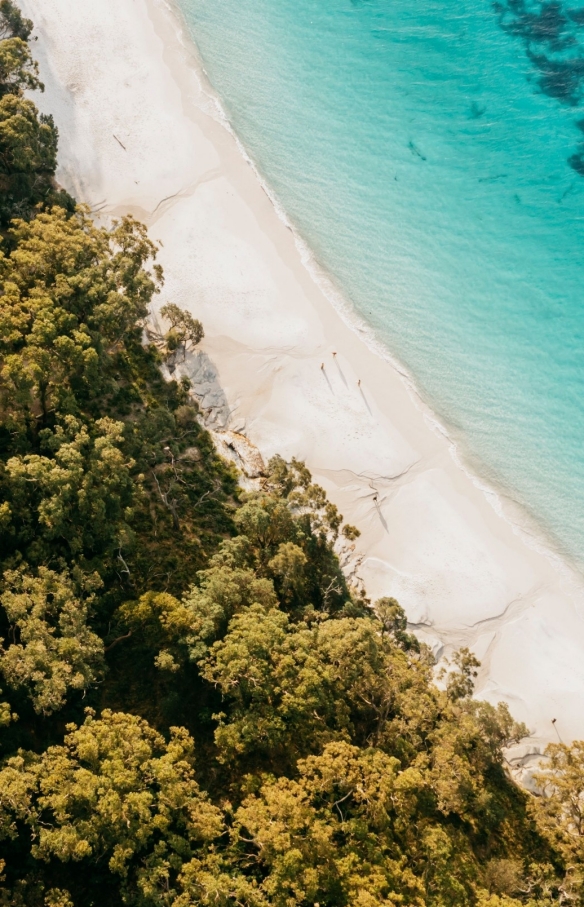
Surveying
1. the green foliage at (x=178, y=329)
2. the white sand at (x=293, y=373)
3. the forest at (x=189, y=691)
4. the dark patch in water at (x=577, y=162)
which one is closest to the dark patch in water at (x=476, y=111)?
the dark patch in water at (x=577, y=162)

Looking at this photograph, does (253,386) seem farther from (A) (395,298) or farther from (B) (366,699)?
(B) (366,699)

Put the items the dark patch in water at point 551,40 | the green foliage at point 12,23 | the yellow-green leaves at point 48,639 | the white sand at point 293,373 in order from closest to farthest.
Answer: the yellow-green leaves at point 48,639 < the white sand at point 293,373 < the green foliage at point 12,23 < the dark patch in water at point 551,40

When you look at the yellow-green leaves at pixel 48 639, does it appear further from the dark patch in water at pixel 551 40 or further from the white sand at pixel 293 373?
the dark patch in water at pixel 551 40

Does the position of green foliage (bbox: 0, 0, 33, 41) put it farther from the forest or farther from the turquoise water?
the forest

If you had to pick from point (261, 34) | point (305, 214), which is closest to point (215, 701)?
point (305, 214)

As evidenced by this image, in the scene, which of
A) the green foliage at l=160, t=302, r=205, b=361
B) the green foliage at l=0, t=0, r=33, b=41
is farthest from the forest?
the green foliage at l=0, t=0, r=33, b=41

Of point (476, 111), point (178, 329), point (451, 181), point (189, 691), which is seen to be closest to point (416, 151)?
point (451, 181)
